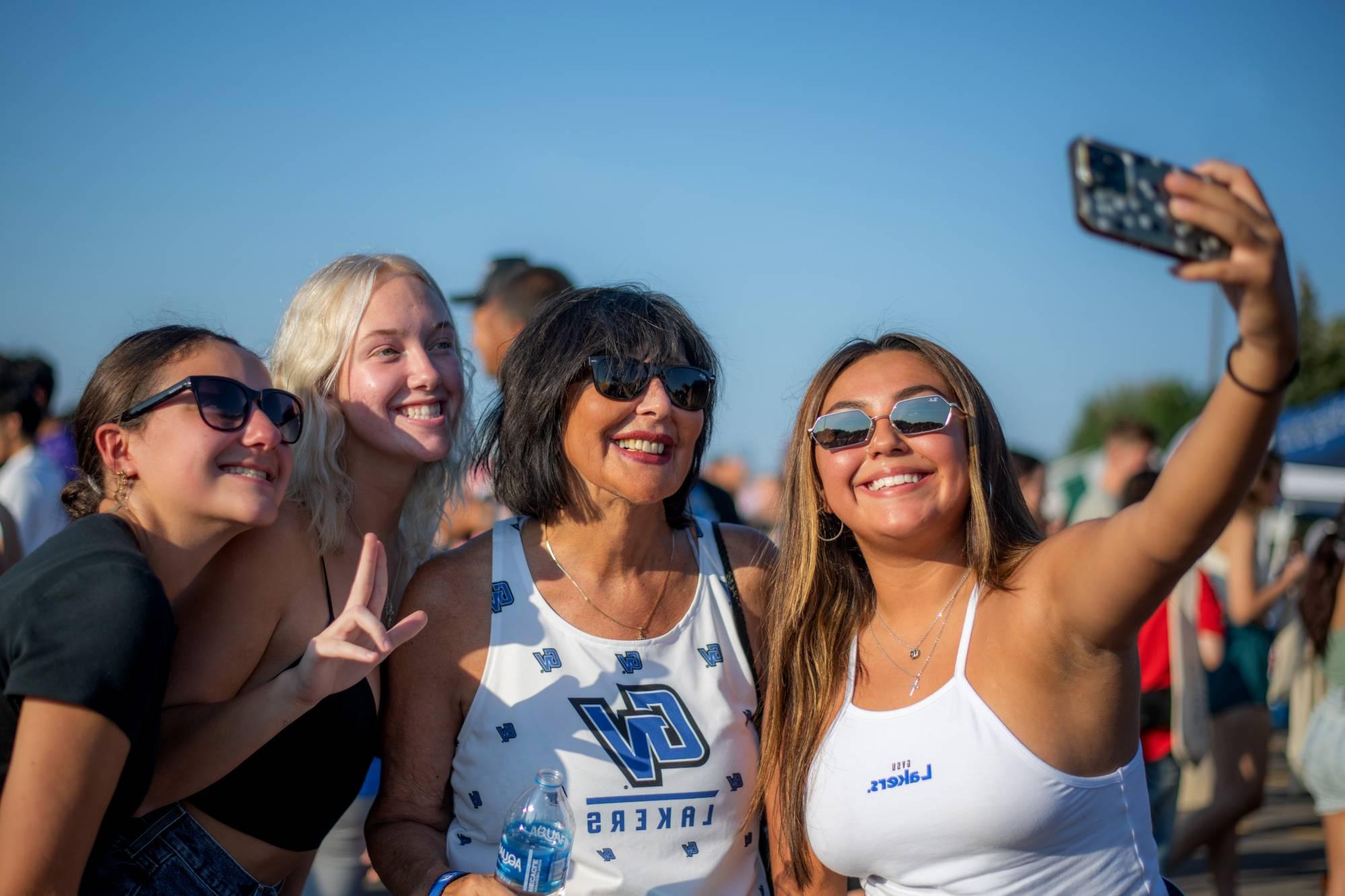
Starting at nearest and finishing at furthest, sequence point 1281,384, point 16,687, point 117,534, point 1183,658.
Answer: point 1281,384 → point 16,687 → point 117,534 → point 1183,658

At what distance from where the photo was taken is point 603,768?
9.11 feet

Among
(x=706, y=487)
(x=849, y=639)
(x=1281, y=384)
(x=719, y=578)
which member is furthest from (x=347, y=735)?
(x=706, y=487)

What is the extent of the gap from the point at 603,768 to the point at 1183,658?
13.5ft

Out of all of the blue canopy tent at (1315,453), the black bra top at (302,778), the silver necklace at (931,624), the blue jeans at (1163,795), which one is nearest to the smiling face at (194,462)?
the black bra top at (302,778)

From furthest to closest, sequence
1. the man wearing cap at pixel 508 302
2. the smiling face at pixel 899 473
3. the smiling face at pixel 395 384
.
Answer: the man wearing cap at pixel 508 302
the smiling face at pixel 395 384
the smiling face at pixel 899 473

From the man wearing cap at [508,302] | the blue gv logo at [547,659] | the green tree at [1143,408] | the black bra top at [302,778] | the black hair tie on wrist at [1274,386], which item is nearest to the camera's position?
the black hair tie on wrist at [1274,386]

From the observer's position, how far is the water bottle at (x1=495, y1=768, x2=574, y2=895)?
94.6 inches

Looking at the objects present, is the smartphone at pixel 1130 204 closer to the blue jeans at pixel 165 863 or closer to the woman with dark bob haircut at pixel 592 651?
the woman with dark bob haircut at pixel 592 651

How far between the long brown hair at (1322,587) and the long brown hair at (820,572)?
4.18 metres

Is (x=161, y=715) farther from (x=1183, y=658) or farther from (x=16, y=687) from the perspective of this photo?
(x=1183, y=658)

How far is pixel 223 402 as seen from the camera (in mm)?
2543

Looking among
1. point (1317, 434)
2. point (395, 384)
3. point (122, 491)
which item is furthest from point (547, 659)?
point (1317, 434)

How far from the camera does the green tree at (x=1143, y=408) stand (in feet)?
226

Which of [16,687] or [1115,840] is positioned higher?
[16,687]
